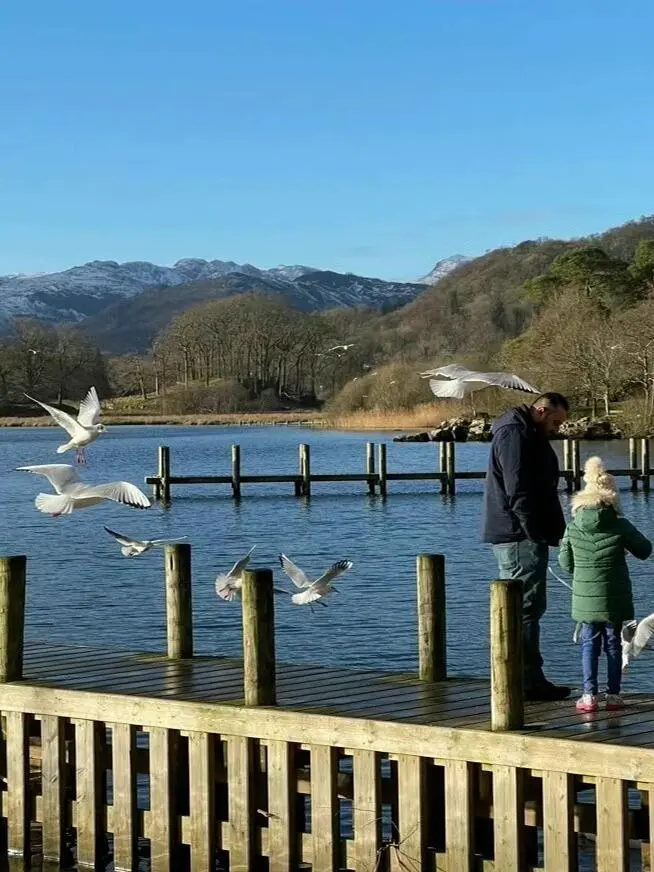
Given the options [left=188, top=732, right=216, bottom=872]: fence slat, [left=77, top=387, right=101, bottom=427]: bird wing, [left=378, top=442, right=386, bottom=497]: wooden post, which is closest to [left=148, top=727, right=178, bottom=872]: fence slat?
[left=188, top=732, right=216, bottom=872]: fence slat

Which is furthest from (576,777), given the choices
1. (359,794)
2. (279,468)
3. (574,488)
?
(279,468)

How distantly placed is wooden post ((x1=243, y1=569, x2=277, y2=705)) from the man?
1.59 metres

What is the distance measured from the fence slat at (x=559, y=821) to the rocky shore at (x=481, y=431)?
63.3 metres

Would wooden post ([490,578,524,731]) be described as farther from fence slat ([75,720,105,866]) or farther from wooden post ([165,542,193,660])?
wooden post ([165,542,193,660])

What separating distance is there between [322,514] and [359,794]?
104 feet

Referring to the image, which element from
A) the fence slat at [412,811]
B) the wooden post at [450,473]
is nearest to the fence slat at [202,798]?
the fence slat at [412,811]

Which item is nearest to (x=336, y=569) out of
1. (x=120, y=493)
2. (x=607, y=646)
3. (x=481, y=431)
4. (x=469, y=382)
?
(x=469, y=382)

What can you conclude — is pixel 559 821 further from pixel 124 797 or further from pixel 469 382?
pixel 469 382

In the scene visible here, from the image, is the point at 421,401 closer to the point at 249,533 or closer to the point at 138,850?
the point at 249,533

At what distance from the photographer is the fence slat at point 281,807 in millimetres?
9484

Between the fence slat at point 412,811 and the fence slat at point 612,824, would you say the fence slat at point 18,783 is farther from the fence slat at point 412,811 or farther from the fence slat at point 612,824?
the fence slat at point 612,824

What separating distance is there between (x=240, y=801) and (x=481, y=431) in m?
67.1

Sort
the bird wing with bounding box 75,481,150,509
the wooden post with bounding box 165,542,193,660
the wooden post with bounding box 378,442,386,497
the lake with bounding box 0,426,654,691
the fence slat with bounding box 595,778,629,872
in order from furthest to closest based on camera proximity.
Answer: the wooden post with bounding box 378,442,386,497
the lake with bounding box 0,426,654,691
the bird wing with bounding box 75,481,150,509
the wooden post with bounding box 165,542,193,660
the fence slat with bounding box 595,778,629,872

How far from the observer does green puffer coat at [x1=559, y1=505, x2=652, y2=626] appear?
32.2 ft
